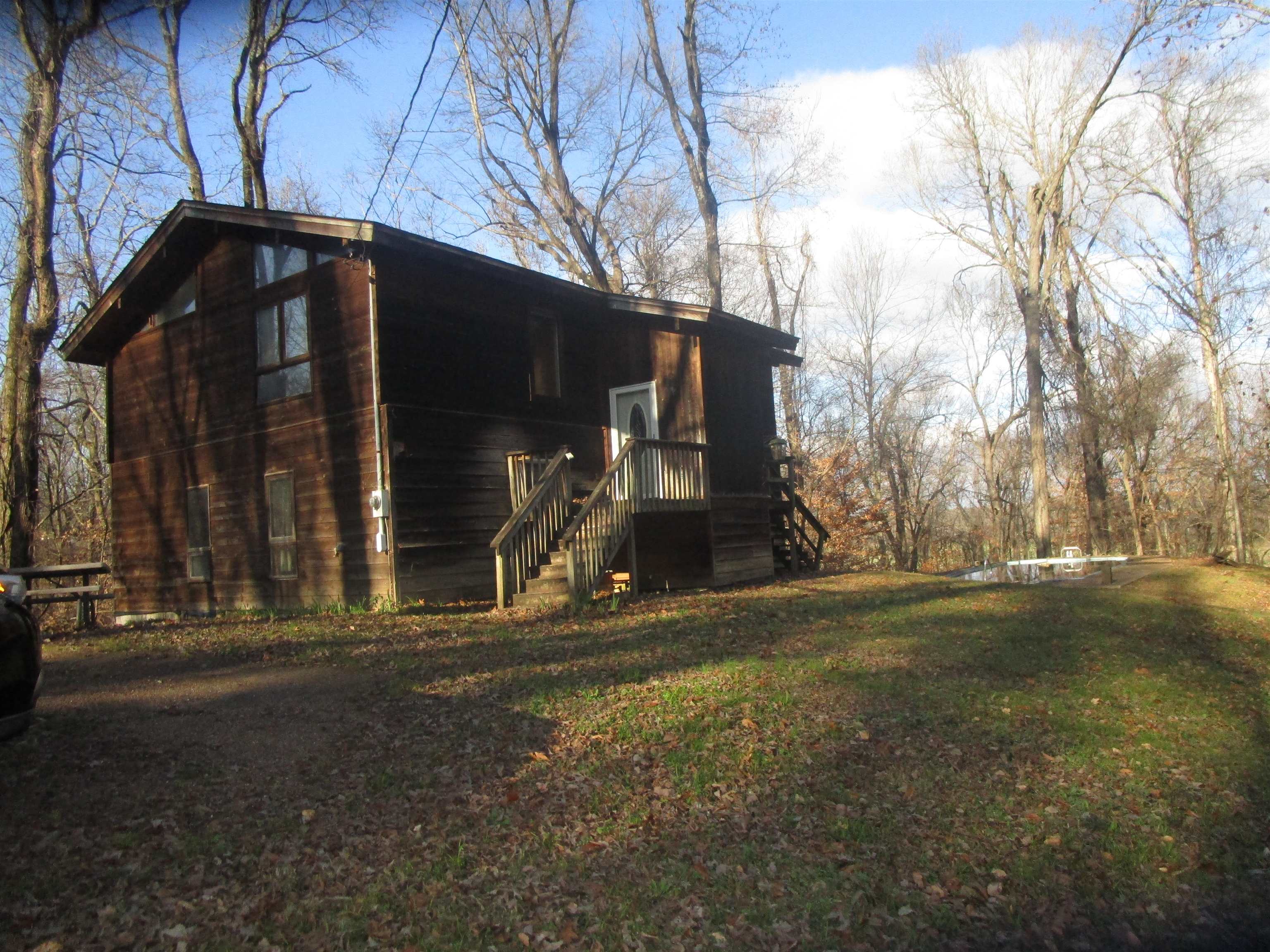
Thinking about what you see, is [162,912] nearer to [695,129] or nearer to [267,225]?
[267,225]

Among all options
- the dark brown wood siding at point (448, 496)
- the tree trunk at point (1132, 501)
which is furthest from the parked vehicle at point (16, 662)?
the tree trunk at point (1132, 501)

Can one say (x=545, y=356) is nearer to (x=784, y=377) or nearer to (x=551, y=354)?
(x=551, y=354)

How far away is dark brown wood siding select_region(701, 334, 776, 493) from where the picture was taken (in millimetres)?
16344

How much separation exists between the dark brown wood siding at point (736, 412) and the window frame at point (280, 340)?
6.46 meters

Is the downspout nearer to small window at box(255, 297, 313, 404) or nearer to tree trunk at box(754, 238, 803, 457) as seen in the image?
small window at box(255, 297, 313, 404)

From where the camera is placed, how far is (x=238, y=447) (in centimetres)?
1562

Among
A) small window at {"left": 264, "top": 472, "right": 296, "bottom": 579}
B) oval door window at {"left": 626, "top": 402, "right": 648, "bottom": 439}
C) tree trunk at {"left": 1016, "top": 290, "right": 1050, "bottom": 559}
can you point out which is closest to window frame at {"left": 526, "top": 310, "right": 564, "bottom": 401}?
oval door window at {"left": 626, "top": 402, "right": 648, "bottom": 439}

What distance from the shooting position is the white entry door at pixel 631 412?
54.2 ft

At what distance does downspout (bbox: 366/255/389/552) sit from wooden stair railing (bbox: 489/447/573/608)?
1634 mm

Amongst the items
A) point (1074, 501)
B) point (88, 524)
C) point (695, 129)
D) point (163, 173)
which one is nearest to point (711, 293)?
point (695, 129)

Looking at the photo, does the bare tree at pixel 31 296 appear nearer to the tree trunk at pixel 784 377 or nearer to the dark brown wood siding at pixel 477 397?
the dark brown wood siding at pixel 477 397

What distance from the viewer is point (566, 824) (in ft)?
17.6

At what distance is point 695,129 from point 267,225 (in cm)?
1590

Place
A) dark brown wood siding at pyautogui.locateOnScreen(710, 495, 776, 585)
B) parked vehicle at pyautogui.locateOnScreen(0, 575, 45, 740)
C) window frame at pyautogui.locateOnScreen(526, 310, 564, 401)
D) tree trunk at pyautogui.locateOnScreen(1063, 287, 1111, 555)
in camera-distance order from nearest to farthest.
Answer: parked vehicle at pyautogui.locateOnScreen(0, 575, 45, 740) → window frame at pyautogui.locateOnScreen(526, 310, 564, 401) → dark brown wood siding at pyautogui.locateOnScreen(710, 495, 776, 585) → tree trunk at pyautogui.locateOnScreen(1063, 287, 1111, 555)
